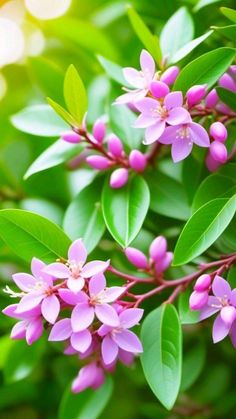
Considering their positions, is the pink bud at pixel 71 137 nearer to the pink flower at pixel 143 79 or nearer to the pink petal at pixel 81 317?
the pink flower at pixel 143 79

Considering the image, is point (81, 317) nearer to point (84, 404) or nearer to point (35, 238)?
point (35, 238)

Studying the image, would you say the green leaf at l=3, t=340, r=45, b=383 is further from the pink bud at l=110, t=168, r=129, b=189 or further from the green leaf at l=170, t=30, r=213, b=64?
the green leaf at l=170, t=30, r=213, b=64

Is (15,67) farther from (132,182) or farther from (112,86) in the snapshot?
(132,182)

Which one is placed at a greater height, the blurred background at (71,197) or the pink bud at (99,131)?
the pink bud at (99,131)

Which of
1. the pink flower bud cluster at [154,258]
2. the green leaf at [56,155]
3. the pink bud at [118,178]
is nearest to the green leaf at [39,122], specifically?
the green leaf at [56,155]

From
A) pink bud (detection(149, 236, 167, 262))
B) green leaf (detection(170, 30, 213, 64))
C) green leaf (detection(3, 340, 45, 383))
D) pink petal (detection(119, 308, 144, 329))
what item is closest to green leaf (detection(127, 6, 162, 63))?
green leaf (detection(170, 30, 213, 64))

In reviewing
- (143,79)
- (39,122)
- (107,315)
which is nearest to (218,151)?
(143,79)
